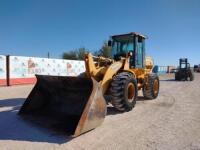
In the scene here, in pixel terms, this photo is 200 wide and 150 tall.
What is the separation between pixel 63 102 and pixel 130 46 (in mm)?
3858

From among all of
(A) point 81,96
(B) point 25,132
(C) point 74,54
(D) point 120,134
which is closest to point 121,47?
(A) point 81,96

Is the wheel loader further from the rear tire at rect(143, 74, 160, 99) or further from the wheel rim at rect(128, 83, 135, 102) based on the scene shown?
the rear tire at rect(143, 74, 160, 99)

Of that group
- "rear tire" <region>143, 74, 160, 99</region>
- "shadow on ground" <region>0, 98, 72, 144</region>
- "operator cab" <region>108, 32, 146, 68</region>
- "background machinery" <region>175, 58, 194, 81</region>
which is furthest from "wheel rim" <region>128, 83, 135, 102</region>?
"background machinery" <region>175, 58, 194, 81</region>

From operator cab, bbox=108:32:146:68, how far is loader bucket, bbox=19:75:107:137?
2.97 m

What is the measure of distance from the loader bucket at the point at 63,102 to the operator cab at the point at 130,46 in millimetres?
2967

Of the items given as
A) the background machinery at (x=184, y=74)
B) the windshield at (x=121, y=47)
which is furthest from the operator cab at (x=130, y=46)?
the background machinery at (x=184, y=74)

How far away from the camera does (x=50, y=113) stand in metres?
6.21

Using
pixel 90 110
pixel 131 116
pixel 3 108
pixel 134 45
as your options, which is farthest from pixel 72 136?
pixel 134 45

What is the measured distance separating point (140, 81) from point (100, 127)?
14.2 ft

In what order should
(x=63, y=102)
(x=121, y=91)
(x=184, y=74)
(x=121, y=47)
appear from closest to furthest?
(x=63, y=102)
(x=121, y=91)
(x=121, y=47)
(x=184, y=74)

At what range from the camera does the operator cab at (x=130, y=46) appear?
8.78 m

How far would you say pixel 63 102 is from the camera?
640cm

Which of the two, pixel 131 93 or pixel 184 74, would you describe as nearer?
pixel 131 93

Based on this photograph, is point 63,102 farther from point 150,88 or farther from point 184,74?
point 184,74
